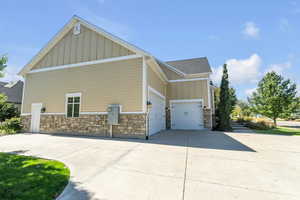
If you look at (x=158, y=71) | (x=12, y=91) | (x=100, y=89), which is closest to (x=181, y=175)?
(x=100, y=89)

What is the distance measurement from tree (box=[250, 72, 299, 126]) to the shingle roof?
917cm

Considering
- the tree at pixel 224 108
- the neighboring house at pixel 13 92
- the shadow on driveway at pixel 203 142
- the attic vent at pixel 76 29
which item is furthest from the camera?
the neighboring house at pixel 13 92

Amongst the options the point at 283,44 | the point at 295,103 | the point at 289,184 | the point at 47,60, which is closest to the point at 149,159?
the point at 289,184

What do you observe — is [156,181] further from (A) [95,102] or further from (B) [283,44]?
(B) [283,44]

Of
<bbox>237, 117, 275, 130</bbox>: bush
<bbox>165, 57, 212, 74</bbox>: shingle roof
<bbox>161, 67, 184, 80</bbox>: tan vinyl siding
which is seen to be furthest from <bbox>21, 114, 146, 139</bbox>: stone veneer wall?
<bbox>237, 117, 275, 130</bbox>: bush

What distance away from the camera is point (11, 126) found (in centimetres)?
978

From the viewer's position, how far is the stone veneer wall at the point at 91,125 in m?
7.15

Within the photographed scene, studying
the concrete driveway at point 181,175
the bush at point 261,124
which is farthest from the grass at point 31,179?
the bush at point 261,124

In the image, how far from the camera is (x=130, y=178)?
2805mm

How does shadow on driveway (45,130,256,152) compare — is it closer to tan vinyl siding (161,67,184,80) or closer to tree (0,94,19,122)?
tan vinyl siding (161,67,184,80)

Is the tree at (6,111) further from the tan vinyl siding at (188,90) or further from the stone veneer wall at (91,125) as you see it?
the tan vinyl siding at (188,90)

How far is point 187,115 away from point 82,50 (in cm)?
930

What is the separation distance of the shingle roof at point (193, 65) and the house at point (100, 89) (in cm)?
58

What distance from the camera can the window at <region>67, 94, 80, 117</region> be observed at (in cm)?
861
